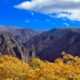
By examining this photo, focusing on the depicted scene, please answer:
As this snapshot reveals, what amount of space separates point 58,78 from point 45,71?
4.34 feet

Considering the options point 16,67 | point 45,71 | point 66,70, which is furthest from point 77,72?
point 16,67

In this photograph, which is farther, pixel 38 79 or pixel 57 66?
pixel 57 66

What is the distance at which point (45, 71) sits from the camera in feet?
96.5

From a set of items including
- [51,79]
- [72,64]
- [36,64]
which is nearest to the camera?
[51,79]

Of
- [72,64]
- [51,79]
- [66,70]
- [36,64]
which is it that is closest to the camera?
[51,79]

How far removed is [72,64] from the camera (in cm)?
3406

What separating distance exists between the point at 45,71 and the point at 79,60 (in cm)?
596

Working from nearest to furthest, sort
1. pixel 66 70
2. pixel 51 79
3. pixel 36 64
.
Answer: pixel 51 79 < pixel 66 70 < pixel 36 64

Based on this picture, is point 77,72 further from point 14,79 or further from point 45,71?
point 14,79

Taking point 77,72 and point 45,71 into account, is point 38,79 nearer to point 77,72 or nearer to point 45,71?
point 45,71

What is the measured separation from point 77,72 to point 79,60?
3590 mm

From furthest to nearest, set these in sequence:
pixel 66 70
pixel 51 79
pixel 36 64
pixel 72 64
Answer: pixel 36 64 → pixel 72 64 → pixel 66 70 → pixel 51 79

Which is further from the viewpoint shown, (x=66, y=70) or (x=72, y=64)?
(x=72, y=64)

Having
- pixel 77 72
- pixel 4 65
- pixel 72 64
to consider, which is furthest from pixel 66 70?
pixel 4 65
